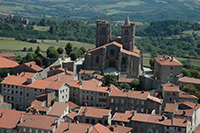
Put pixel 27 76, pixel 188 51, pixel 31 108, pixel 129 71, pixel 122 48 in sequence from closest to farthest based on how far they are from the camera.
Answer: pixel 31 108 < pixel 27 76 < pixel 129 71 < pixel 122 48 < pixel 188 51

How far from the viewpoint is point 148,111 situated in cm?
6288

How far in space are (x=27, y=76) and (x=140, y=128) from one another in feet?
95.1

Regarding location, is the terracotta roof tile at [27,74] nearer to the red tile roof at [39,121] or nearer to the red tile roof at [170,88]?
the red tile roof at [39,121]

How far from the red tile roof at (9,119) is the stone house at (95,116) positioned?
1018 cm

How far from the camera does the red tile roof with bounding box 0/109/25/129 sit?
5785cm

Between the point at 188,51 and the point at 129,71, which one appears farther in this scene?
the point at 188,51

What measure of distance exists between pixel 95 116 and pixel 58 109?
6830mm

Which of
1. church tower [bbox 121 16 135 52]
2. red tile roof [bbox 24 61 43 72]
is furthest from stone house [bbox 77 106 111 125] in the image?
church tower [bbox 121 16 135 52]

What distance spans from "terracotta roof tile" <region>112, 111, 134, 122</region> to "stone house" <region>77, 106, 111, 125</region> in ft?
4.43

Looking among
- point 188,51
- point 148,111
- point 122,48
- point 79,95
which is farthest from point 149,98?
point 188,51

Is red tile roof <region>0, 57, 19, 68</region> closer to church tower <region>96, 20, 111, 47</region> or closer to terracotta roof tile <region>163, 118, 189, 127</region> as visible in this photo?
church tower <region>96, 20, 111, 47</region>

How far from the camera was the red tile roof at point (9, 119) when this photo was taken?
57850mm

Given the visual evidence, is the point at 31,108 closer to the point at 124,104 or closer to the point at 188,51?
the point at 124,104

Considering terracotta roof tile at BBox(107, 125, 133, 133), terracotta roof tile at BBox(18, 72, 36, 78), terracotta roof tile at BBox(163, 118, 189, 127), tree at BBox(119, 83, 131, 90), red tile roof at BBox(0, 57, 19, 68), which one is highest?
red tile roof at BBox(0, 57, 19, 68)
